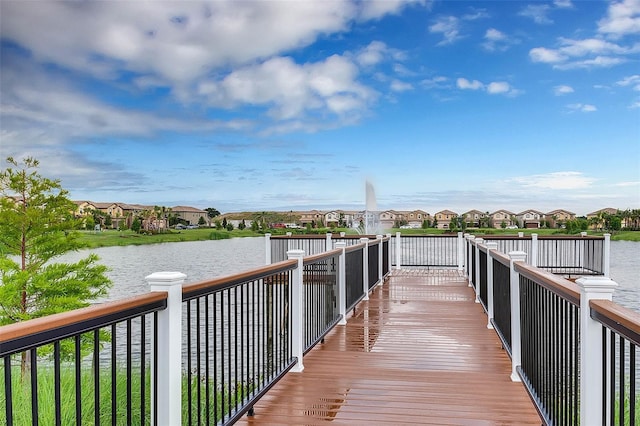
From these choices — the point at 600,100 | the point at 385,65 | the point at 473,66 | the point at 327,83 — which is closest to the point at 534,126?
the point at 600,100

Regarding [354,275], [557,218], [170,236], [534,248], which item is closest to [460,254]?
[534,248]

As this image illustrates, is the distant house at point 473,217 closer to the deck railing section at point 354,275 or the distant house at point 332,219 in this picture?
the distant house at point 332,219

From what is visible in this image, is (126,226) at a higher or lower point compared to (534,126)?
lower

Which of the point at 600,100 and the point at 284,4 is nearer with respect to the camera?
the point at 284,4

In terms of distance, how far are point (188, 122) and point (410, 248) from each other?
22062 mm

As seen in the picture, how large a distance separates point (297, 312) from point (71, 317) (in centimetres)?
274

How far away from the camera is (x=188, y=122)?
33.1m

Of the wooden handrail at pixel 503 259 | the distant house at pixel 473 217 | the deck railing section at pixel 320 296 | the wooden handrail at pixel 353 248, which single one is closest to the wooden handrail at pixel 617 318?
the wooden handrail at pixel 503 259

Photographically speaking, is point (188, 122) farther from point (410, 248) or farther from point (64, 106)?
point (410, 248)

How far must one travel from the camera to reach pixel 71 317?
1638 millimetres

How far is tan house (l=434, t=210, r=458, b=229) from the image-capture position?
29.7 metres

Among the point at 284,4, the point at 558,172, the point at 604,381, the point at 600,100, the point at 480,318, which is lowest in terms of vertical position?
the point at 480,318

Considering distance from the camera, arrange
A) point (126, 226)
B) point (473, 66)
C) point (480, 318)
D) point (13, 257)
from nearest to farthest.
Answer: point (480, 318), point (13, 257), point (473, 66), point (126, 226)

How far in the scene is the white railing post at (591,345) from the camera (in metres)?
2.00
